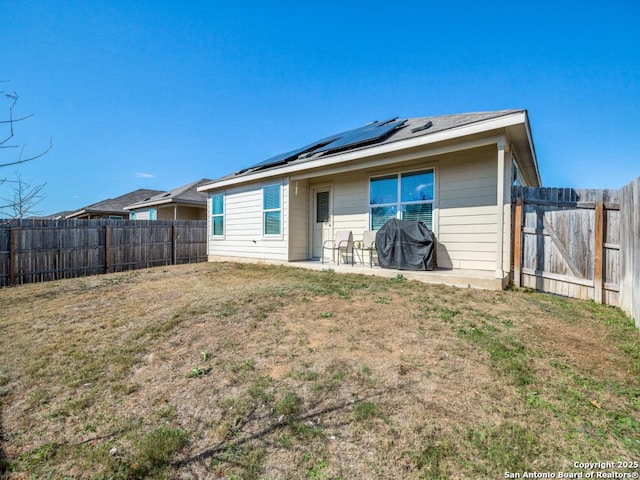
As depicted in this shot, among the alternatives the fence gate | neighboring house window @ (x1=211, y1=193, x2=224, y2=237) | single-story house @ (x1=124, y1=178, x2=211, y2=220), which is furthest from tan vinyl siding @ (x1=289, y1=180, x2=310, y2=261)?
single-story house @ (x1=124, y1=178, x2=211, y2=220)

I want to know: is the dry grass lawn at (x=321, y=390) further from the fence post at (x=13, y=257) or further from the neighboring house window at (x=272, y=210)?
the fence post at (x=13, y=257)

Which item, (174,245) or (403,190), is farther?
(174,245)

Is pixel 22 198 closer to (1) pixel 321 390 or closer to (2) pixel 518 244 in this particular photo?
(1) pixel 321 390

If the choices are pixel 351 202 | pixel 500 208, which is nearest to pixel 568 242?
→ pixel 500 208

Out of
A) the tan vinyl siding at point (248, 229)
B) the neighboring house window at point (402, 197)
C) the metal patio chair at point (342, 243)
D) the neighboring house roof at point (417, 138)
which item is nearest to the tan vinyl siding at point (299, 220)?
the tan vinyl siding at point (248, 229)

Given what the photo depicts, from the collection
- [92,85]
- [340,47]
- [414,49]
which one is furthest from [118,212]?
[414,49]

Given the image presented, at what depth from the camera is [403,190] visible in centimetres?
669

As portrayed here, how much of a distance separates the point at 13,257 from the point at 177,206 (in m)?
7.40

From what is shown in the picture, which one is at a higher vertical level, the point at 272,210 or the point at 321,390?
the point at 272,210

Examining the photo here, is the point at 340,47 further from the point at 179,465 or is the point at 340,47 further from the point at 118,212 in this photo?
the point at 118,212

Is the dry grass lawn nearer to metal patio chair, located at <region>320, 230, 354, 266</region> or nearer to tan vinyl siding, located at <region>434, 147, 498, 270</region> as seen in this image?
tan vinyl siding, located at <region>434, 147, 498, 270</region>

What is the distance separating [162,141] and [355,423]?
14.6 meters

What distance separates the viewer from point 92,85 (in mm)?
5496

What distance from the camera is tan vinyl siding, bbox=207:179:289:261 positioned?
27.2ft
